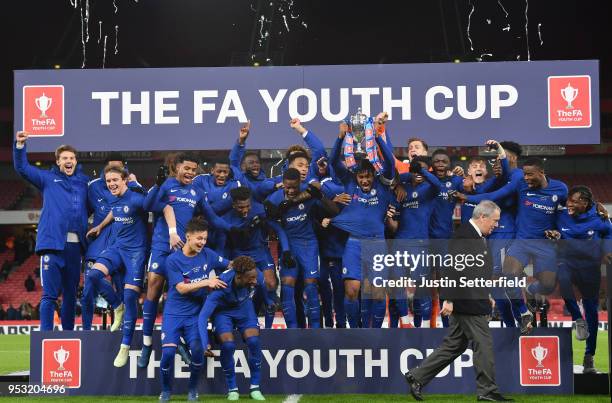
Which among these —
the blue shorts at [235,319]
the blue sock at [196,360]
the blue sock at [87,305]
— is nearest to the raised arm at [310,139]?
the blue shorts at [235,319]

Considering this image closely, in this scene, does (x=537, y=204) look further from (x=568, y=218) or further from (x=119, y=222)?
(x=119, y=222)

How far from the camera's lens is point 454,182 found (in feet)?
32.2

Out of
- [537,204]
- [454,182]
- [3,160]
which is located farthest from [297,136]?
[3,160]

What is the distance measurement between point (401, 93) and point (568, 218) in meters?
2.27

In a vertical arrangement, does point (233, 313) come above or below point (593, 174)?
below

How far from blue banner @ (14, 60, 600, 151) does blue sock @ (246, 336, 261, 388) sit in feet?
7.97

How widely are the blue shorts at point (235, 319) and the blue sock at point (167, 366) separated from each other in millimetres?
500

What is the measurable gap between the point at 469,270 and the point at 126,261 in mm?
3704

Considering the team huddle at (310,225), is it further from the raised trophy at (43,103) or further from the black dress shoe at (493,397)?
the black dress shoe at (493,397)

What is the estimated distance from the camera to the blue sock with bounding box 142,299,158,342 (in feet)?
28.1

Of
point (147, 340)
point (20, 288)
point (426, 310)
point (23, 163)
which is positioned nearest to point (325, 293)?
point (426, 310)

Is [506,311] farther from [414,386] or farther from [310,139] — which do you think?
[310,139]

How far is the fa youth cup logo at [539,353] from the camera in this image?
841 centimetres

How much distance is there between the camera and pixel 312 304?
31.2 feet
